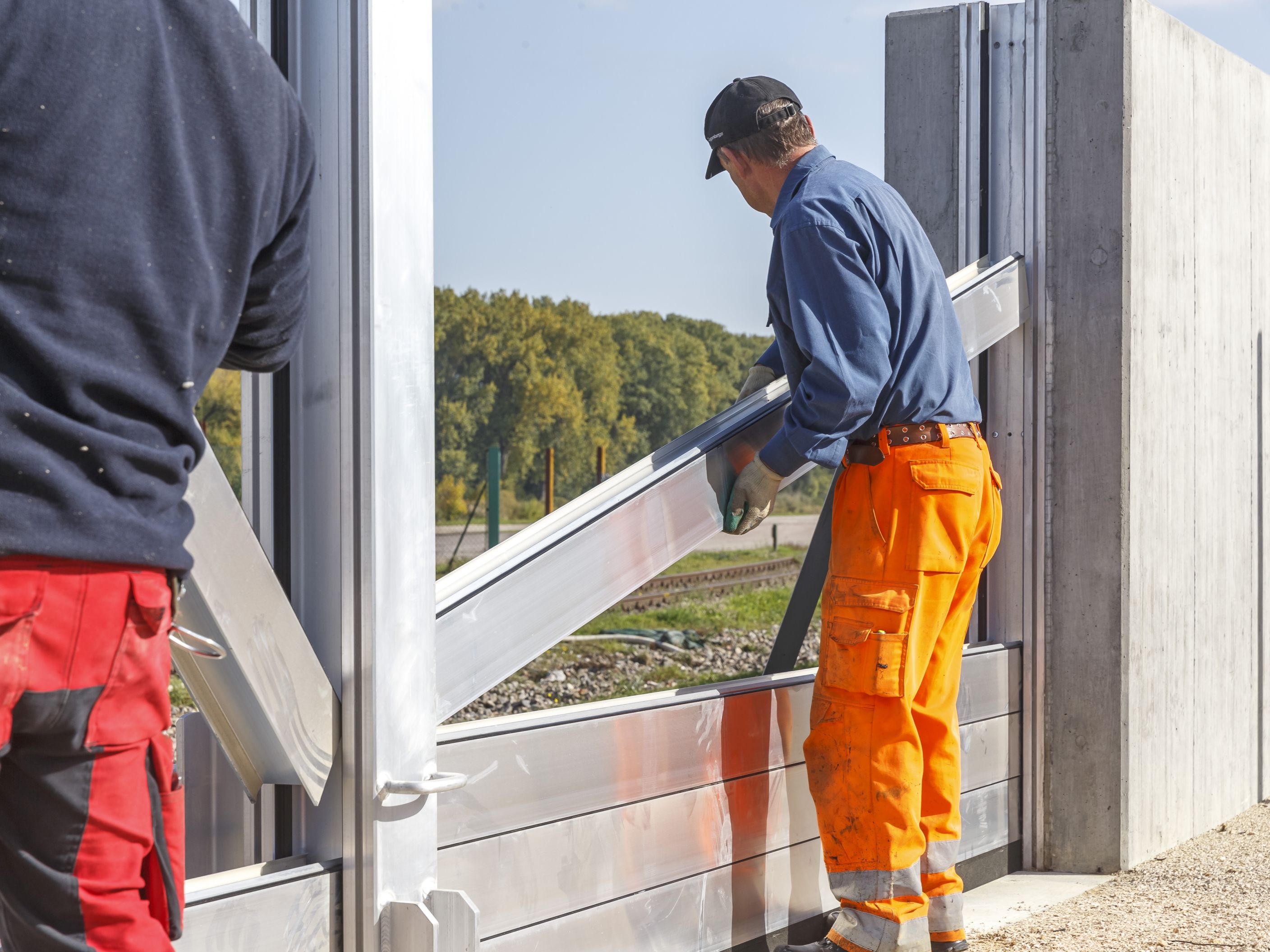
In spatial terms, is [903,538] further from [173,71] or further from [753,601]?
[753,601]

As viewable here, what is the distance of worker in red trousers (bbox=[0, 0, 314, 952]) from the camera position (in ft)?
3.44

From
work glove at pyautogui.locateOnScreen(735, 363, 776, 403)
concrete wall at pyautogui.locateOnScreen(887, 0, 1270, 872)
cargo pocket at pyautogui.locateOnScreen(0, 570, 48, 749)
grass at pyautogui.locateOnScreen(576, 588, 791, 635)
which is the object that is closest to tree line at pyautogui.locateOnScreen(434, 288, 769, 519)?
grass at pyautogui.locateOnScreen(576, 588, 791, 635)

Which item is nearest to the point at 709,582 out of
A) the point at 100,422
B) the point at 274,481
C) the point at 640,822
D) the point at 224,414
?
the point at 224,414

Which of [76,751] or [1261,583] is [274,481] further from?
[1261,583]

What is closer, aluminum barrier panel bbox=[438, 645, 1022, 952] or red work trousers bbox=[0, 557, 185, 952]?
red work trousers bbox=[0, 557, 185, 952]

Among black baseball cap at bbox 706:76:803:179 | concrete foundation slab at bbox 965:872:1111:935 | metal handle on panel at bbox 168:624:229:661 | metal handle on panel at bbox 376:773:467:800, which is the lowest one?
concrete foundation slab at bbox 965:872:1111:935

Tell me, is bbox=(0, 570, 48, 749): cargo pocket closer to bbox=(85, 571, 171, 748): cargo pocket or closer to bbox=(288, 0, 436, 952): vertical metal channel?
bbox=(85, 571, 171, 748): cargo pocket

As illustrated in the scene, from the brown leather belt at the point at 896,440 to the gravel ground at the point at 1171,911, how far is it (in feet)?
3.57

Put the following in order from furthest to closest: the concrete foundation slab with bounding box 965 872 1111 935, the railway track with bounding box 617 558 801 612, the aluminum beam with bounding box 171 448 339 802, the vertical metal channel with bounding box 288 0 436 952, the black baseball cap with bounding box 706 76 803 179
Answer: the railway track with bounding box 617 558 801 612
the concrete foundation slab with bounding box 965 872 1111 935
the black baseball cap with bounding box 706 76 803 179
the vertical metal channel with bounding box 288 0 436 952
the aluminum beam with bounding box 171 448 339 802

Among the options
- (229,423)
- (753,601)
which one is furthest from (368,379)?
(229,423)

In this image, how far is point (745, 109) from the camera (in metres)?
2.45

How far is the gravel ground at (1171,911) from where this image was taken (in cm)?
270

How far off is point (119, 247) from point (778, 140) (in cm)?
160

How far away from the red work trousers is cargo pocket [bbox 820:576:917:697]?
4.58ft
